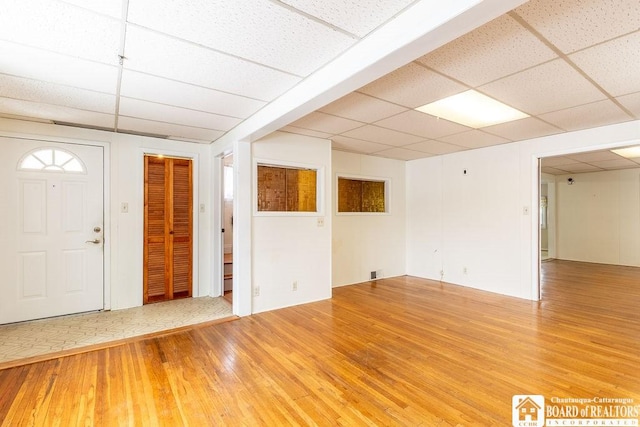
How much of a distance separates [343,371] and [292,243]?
2099 mm

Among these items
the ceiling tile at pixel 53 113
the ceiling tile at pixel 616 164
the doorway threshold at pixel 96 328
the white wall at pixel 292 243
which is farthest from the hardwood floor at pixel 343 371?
the ceiling tile at pixel 616 164

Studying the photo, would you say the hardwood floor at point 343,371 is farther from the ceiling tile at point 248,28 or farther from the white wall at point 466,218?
the ceiling tile at point 248,28

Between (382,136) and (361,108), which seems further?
(382,136)

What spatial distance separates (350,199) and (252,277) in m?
2.41

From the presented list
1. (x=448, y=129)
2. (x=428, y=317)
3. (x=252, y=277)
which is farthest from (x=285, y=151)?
(x=428, y=317)

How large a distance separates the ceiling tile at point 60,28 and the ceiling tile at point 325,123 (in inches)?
76.6

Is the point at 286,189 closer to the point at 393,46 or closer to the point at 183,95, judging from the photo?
the point at 183,95

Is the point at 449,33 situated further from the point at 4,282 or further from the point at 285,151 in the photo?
the point at 4,282

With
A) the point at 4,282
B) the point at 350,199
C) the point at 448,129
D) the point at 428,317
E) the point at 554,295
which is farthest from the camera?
the point at 350,199

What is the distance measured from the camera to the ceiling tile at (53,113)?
9.86 ft

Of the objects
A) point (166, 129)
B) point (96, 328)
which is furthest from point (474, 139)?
point (96, 328)

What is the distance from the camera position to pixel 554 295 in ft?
15.5

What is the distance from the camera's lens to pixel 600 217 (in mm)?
7770

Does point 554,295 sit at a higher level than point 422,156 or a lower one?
lower
